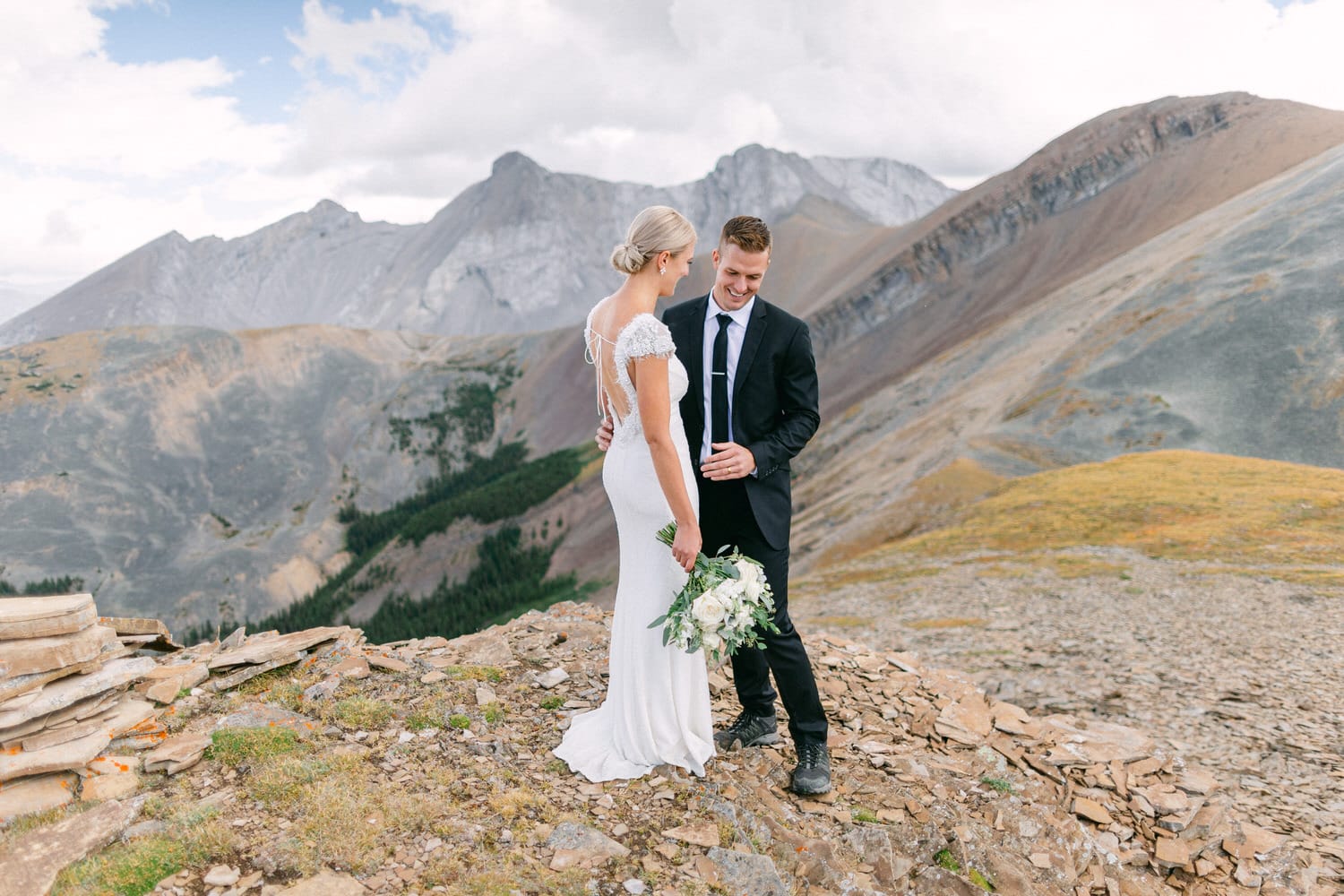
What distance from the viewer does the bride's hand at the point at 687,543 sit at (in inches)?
213

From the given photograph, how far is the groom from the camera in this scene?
556 cm

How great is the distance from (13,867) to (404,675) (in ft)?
11.0

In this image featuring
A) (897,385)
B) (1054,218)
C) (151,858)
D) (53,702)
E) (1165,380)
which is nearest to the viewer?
(151,858)

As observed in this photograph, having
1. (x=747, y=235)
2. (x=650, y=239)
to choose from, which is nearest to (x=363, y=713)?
(x=650, y=239)

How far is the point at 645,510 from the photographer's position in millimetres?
5695

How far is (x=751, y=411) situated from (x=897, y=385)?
237ft

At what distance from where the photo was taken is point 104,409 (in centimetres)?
16000

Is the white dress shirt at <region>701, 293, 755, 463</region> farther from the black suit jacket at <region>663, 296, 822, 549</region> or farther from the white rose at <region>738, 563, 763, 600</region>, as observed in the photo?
the white rose at <region>738, 563, 763, 600</region>

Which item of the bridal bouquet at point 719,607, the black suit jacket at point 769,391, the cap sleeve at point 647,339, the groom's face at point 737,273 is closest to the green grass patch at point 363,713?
the bridal bouquet at point 719,607

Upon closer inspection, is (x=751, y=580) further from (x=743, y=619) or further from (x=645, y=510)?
(x=645, y=510)

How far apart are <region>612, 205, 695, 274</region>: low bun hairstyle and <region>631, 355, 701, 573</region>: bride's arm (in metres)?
0.69

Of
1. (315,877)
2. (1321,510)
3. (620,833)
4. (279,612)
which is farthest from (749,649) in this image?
(279,612)

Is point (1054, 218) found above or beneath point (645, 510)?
above

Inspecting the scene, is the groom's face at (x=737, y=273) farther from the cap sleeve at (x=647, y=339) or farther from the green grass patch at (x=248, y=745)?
the green grass patch at (x=248, y=745)
